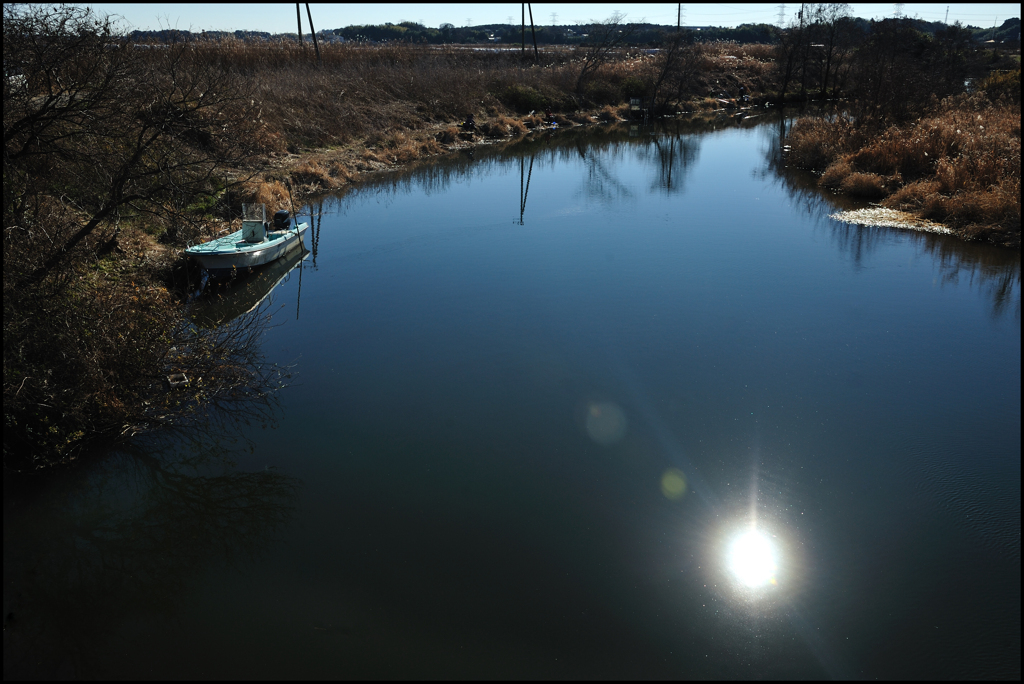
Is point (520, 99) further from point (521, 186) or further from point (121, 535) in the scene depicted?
point (121, 535)

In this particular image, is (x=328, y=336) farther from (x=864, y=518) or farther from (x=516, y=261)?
(x=864, y=518)

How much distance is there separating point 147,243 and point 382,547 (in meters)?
9.92

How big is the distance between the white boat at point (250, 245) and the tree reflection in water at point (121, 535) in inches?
193

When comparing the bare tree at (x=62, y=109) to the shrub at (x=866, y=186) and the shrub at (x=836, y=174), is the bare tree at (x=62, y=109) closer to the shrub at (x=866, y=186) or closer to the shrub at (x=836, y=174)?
the shrub at (x=866, y=186)

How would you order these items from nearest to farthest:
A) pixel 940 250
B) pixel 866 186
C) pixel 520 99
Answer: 1. pixel 940 250
2. pixel 866 186
3. pixel 520 99

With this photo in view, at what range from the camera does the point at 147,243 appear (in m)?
13.1

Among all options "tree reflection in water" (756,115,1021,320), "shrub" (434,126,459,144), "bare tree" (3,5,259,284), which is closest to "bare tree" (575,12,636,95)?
"shrub" (434,126,459,144)

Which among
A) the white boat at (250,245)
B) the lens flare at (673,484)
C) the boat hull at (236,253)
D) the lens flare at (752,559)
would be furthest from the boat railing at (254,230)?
the lens flare at (752,559)

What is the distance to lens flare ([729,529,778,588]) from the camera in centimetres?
557

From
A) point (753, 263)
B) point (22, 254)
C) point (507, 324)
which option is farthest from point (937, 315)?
point (22, 254)

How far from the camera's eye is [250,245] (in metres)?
12.5

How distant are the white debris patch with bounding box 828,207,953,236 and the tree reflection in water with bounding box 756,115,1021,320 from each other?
21 cm

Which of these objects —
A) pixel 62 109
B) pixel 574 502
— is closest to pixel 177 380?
pixel 62 109

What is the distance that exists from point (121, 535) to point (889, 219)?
16.1 metres
